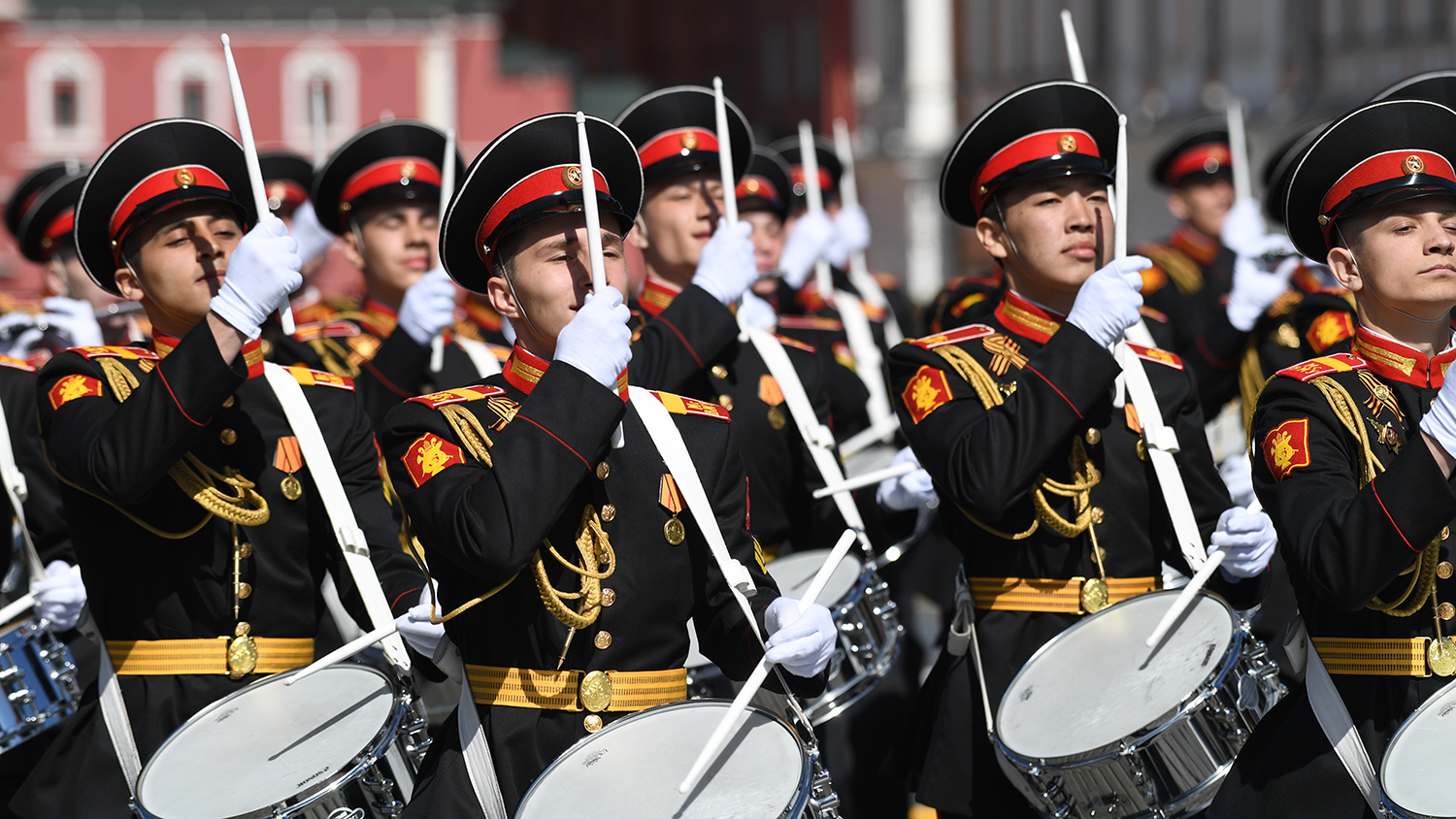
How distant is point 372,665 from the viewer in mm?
3707

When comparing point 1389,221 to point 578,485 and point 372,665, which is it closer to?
point 578,485

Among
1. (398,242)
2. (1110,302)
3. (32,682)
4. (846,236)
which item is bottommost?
(32,682)

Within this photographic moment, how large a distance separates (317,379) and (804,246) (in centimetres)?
443

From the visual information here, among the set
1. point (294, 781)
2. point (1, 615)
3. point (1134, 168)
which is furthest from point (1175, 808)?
point (1134, 168)

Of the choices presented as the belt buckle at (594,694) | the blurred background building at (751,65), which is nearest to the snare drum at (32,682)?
the belt buckle at (594,694)

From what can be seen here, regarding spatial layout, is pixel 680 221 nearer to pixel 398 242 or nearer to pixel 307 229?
pixel 398 242

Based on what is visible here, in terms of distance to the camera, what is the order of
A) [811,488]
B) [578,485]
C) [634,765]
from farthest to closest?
1. [811,488]
2. [578,485]
3. [634,765]

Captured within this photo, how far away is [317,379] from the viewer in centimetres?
409

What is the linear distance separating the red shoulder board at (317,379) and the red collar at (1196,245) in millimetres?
5720

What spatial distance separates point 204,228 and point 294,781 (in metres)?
1.42

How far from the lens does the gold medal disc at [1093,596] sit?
3957 mm

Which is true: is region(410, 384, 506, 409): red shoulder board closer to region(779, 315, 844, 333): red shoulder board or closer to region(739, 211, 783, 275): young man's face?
region(779, 315, 844, 333): red shoulder board

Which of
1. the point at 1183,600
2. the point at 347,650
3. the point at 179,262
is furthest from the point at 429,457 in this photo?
the point at 1183,600

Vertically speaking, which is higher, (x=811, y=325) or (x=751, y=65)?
(x=811, y=325)
